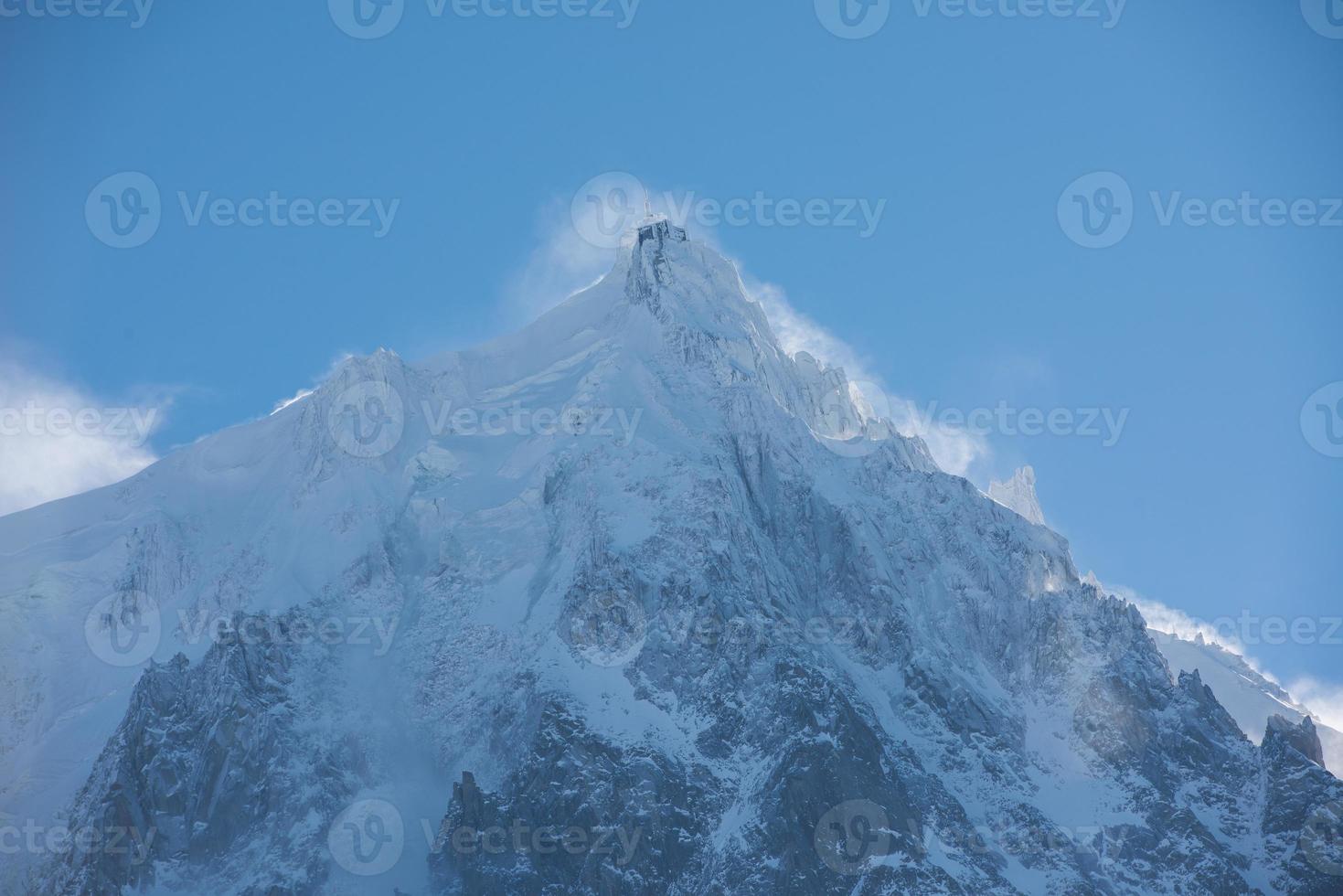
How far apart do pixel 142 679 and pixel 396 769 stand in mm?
32065

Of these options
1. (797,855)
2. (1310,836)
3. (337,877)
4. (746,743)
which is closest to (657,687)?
(746,743)

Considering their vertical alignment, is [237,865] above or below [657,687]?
below

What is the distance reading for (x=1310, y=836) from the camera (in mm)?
191625

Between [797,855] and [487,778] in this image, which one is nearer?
[797,855]

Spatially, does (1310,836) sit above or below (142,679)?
above

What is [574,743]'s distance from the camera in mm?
185375

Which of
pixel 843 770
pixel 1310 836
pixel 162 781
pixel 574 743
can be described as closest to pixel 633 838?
pixel 574 743

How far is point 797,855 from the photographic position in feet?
579

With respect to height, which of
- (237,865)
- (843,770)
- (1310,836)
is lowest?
(237,865)

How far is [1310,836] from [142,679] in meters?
136

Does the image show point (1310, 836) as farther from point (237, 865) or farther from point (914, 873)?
point (237, 865)

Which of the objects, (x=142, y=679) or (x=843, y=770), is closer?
(x=843, y=770)

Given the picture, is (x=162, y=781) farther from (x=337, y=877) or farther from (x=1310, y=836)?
(x=1310, y=836)

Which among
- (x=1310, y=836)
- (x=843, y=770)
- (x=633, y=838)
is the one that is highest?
(x=1310, y=836)
